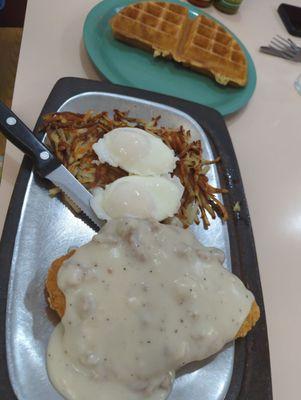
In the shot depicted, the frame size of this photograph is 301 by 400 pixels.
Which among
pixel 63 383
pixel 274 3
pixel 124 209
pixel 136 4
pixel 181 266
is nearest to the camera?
pixel 63 383

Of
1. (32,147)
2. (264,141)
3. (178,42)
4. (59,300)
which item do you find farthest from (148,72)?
(59,300)

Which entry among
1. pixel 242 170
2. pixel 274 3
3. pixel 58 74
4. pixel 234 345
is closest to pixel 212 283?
pixel 234 345

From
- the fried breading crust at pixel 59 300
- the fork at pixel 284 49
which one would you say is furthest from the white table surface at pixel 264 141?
the fried breading crust at pixel 59 300

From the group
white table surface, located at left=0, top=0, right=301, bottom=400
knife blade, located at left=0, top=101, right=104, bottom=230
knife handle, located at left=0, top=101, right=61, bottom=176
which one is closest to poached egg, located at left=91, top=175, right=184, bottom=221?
knife blade, located at left=0, top=101, right=104, bottom=230

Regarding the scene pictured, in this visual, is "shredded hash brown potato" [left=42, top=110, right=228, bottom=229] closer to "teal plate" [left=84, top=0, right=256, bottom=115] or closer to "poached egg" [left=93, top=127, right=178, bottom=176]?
"poached egg" [left=93, top=127, right=178, bottom=176]

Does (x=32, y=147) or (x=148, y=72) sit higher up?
(x=32, y=147)

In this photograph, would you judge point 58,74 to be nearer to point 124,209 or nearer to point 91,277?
point 124,209

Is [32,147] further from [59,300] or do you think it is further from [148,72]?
[148,72]
